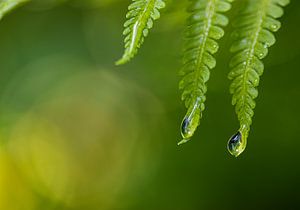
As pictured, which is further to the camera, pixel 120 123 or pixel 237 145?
pixel 120 123

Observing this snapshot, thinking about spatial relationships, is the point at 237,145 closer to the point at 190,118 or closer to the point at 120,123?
the point at 190,118

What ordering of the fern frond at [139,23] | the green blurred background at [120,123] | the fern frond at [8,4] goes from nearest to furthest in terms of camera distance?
the fern frond at [139,23]
the fern frond at [8,4]
the green blurred background at [120,123]

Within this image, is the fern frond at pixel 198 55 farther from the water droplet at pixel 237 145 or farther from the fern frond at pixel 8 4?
the fern frond at pixel 8 4

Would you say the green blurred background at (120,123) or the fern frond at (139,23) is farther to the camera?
the green blurred background at (120,123)

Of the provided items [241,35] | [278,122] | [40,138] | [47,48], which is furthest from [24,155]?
[241,35]

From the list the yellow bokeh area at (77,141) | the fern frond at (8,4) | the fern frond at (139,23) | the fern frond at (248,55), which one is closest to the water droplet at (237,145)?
the fern frond at (248,55)

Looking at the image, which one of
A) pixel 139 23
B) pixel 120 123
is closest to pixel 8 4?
pixel 139 23

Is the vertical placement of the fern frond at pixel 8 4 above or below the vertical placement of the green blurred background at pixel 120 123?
below

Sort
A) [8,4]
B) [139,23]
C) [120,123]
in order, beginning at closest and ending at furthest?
[139,23]
[8,4]
[120,123]
